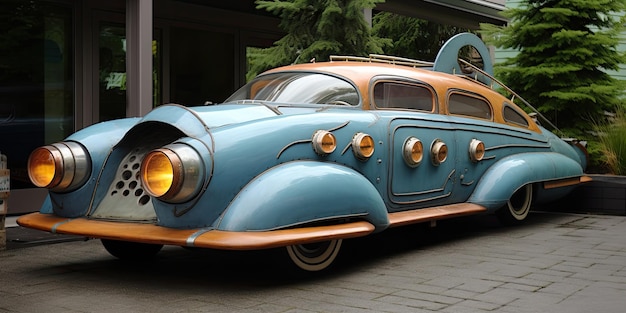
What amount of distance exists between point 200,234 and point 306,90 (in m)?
1.75

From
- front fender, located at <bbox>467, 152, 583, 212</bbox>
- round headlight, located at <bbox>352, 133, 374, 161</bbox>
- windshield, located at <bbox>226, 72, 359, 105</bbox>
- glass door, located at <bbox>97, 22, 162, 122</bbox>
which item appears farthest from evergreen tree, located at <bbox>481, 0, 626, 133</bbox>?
round headlight, located at <bbox>352, 133, 374, 161</bbox>

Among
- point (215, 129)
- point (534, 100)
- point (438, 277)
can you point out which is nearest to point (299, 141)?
point (215, 129)

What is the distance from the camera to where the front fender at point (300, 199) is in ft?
14.2

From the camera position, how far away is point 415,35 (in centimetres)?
1959

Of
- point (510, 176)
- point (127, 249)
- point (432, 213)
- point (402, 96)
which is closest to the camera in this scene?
point (127, 249)

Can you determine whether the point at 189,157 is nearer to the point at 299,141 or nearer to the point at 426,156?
the point at 299,141

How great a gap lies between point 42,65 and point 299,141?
5279 mm

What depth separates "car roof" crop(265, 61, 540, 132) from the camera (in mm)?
5879

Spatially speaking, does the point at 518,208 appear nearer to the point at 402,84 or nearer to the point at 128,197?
the point at 402,84

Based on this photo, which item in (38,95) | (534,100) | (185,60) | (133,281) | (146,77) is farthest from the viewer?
(185,60)

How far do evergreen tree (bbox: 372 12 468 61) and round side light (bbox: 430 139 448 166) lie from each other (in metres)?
13.7

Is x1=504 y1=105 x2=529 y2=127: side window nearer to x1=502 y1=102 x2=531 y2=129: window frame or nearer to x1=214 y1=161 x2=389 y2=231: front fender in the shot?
x1=502 y1=102 x2=531 y2=129: window frame

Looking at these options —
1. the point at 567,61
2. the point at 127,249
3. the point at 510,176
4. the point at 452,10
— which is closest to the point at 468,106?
the point at 510,176

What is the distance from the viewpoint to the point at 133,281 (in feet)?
15.6
